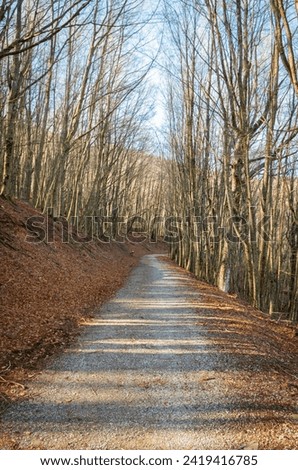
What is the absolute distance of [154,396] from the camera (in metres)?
3.55

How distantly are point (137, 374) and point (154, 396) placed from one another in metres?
0.56

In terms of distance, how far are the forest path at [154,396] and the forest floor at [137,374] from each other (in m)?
0.01

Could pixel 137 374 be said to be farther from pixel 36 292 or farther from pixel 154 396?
pixel 36 292

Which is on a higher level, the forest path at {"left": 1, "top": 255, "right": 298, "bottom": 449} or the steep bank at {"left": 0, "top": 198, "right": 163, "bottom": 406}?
the steep bank at {"left": 0, "top": 198, "right": 163, "bottom": 406}

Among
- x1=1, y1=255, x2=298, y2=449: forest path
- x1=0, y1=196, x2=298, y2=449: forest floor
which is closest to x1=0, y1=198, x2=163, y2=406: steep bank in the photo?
x1=0, y1=196, x2=298, y2=449: forest floor

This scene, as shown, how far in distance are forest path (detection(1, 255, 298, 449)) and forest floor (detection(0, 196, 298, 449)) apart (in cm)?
1

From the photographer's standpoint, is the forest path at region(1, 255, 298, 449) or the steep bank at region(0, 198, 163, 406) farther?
the steep bank at region(0, 198, 163, 406)

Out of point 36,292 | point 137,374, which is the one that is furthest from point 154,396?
point 36,292

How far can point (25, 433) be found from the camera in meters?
2.87

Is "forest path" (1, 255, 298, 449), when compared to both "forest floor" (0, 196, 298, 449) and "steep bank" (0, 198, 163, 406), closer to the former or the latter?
"forest floor" (0, 196, 298, 449)

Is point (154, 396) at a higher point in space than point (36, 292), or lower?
lower

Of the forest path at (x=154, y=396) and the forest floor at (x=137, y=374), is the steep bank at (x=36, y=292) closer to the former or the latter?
the forest floor at (x=137, y=374)

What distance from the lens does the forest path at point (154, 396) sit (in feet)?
9.37

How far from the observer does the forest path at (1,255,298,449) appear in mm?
2855
